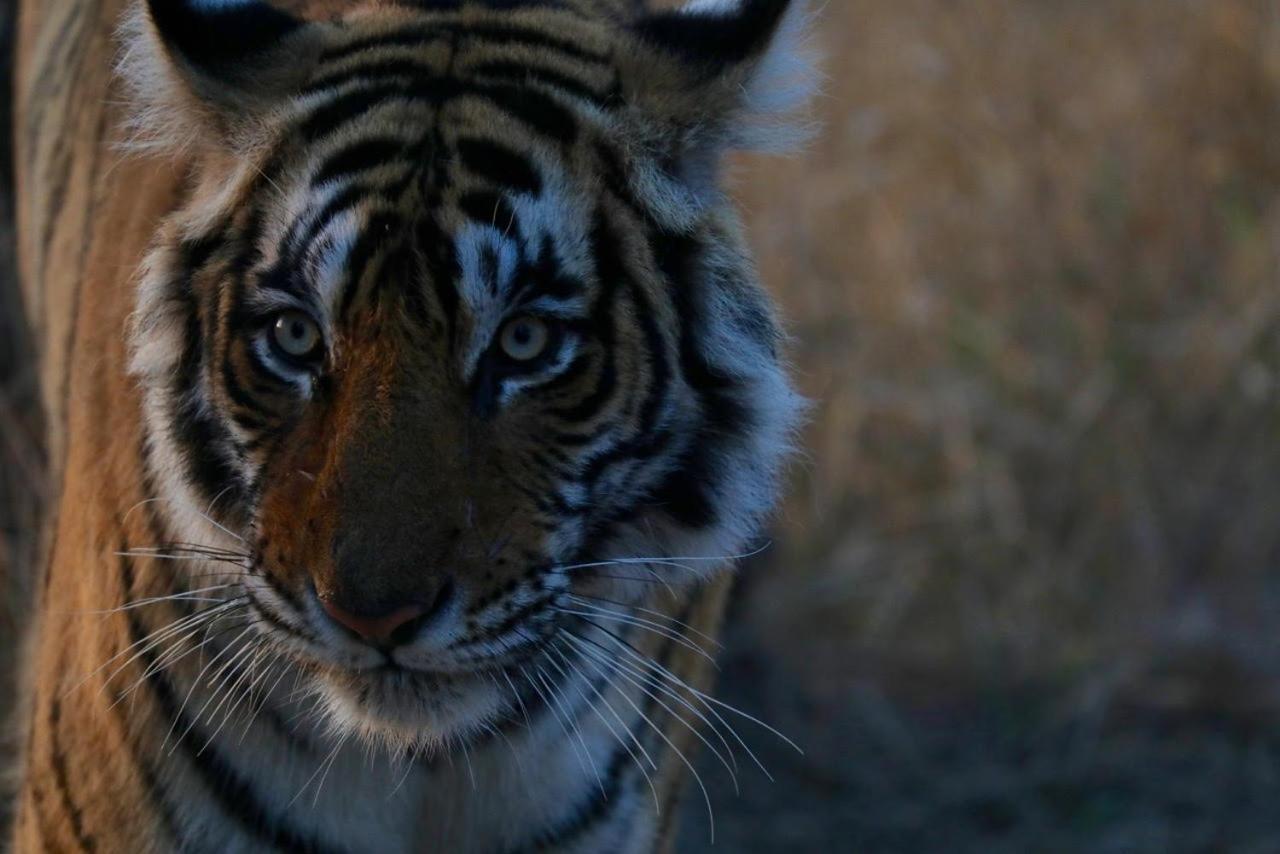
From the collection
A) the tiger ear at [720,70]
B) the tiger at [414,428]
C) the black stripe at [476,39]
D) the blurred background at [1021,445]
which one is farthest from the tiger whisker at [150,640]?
the blurred background at [1021,445]

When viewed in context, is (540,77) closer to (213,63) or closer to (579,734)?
(213,63)

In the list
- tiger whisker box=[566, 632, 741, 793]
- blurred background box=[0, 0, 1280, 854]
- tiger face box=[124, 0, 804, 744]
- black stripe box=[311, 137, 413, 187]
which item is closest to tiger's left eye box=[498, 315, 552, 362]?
tiger face box=[124, 0, 804, 744]

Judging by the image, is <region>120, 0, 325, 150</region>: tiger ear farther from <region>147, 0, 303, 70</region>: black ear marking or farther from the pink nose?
the pink nose

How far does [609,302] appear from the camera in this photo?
79.7 inches

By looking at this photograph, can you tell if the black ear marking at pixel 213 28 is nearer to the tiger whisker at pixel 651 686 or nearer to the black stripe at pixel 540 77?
the black stripe at pixel 540 77

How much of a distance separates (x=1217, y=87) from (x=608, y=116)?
11.0ft

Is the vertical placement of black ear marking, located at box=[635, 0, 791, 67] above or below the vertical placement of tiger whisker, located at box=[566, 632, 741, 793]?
above

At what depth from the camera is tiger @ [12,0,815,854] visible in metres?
1.88

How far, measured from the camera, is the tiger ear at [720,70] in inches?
81.7

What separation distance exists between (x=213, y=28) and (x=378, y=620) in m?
0.75

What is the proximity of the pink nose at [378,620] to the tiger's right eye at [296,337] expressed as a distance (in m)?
0.30

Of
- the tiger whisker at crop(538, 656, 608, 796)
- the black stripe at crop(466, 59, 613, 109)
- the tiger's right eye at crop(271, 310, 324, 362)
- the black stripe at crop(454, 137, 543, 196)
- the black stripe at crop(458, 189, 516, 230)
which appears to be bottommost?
the tiger whisker at crop(538, 656, 608, 796)

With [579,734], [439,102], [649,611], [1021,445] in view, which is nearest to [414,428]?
[439,102]

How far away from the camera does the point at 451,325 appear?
188cm
